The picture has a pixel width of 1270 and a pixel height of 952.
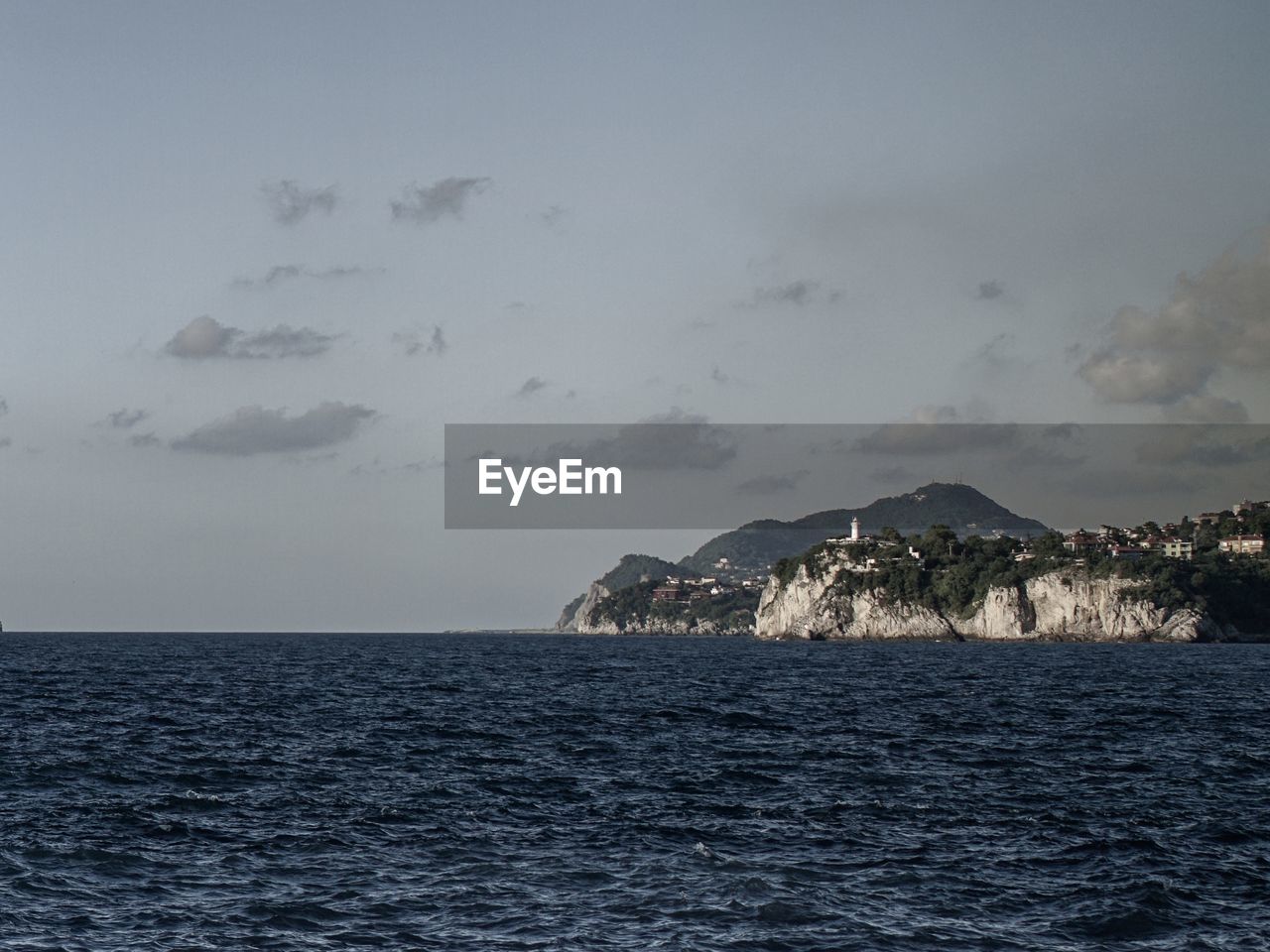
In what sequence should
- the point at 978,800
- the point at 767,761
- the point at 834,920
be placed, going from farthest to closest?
the point at 767,761
the point at 978,800
the point at 834,920

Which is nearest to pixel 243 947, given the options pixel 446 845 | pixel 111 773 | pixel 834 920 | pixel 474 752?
pixel 446 845

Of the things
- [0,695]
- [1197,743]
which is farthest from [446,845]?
[0,695]

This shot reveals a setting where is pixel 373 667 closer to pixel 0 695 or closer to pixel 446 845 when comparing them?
pixel 0 695

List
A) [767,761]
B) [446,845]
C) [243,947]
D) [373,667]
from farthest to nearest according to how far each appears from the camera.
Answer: [373,667]
[767,761]
[446,845]
[243,947]

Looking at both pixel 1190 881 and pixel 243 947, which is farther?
pixel 1190 881

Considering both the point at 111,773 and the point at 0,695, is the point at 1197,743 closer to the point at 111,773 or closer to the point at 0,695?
the point at 111,773

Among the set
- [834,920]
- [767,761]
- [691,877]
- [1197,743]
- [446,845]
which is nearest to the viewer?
[834,920]
